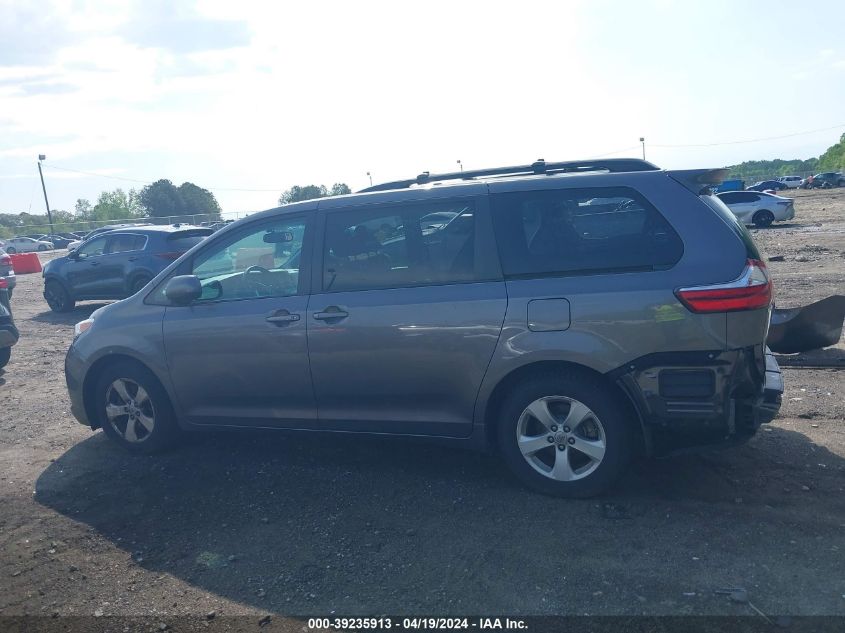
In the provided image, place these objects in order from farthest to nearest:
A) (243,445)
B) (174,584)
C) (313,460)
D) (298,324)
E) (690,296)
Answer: (243,445)
(313,460)
(298,324)
(690,296)
(174,584)

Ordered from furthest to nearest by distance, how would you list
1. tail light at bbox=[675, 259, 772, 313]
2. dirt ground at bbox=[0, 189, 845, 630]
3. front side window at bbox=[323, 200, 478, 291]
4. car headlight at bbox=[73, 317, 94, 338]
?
1. car headlight at bbox=[73, 317, 94, 338]
2. front side window at bbox=[323, 200, 478, 291]
3. tail light at bbox=[675, 259, 772, 313]
4. dirt ground at bbox=[0, 189, 845, 630]

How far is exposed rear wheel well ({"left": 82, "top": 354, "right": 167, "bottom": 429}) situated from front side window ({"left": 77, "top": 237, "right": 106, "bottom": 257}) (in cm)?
1032

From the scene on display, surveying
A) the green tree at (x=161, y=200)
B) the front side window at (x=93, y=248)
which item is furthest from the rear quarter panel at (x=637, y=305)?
the green tree at (x=161, y=200)

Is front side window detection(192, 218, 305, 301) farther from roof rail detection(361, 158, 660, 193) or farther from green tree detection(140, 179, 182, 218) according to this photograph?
green tree detection(140, 179, 182, 218)

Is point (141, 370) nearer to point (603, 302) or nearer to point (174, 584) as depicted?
point (174, 584)

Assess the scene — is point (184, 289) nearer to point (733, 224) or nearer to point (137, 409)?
point (137, 409)

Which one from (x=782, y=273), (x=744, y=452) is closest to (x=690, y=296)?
(x=744, y=452)

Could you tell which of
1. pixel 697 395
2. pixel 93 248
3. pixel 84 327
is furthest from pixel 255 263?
pixel 93 248

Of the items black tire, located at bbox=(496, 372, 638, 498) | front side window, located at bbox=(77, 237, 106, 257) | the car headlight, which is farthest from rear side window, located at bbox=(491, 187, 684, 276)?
front side window, located at bbox=(77, 237, 106, 257)

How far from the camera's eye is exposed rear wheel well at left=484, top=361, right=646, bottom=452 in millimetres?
4531

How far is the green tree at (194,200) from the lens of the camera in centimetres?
6112

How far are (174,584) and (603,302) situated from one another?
2842 millimetres

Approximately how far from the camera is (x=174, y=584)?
4.00m

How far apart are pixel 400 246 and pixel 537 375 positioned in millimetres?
1253
